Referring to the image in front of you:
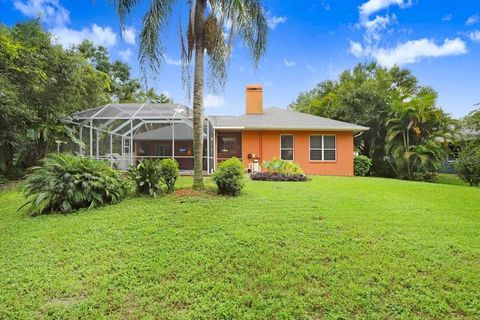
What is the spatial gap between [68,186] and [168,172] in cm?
235

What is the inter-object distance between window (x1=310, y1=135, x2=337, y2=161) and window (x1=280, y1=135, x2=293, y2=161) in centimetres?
123

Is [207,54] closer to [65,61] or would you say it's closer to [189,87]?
[189,87]

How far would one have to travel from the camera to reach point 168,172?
7469 millimetres

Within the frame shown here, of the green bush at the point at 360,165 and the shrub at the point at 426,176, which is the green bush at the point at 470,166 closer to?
the shrub at the point at 426,176

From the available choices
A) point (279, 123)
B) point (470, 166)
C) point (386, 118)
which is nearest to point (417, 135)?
point (386, 118)

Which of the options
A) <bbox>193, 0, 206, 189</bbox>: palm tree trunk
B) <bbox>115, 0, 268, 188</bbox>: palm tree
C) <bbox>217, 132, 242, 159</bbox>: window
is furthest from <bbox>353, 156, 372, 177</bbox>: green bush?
<bbox>193, 0, 206, 189</bbox>: palm tree trunk

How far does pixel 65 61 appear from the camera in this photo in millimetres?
11133

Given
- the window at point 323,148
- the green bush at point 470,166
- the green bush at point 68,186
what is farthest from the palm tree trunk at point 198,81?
the green bush at point 470,166

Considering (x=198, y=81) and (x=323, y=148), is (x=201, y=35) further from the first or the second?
(x=323, y=148)

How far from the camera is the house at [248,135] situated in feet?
43.6

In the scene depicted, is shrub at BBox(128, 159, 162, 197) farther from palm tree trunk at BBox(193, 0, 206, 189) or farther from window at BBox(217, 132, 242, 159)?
window at BBox(217, 132, 242, 159)

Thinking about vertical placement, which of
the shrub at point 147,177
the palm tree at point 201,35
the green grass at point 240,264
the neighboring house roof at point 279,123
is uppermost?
the palm tree at point 201,35

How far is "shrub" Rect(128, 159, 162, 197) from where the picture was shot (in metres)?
7.23

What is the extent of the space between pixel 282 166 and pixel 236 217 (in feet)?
23.4
